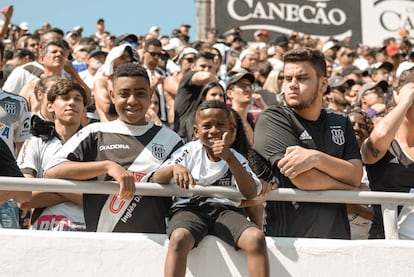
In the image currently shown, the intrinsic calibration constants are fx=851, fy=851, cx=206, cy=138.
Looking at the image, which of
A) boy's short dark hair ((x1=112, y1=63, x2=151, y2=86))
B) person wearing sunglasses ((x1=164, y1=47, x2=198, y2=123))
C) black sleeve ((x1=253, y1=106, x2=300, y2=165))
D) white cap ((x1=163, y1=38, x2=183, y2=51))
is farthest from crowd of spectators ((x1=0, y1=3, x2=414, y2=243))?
white cap ((x1=163, y1=38, x2=183, y2=51))

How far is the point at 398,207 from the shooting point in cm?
547

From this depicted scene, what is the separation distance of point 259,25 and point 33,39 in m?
12.9

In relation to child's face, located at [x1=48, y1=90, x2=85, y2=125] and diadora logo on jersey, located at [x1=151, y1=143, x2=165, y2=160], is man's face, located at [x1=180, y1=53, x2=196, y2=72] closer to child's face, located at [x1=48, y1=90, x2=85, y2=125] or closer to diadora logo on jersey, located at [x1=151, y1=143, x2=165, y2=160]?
child's face, located at [x1=48, y1=90, x2=85, y2=125]

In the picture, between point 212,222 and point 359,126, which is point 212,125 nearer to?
point 212,222

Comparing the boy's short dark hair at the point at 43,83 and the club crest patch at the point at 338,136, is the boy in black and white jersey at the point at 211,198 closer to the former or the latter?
the club crest patch at the point at 338,136

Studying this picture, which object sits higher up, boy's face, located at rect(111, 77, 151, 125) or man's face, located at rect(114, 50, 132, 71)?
man's face, located at rect(114, 50, 132, 71)

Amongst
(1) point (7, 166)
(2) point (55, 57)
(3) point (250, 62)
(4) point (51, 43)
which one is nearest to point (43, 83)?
(2) point (55, 57)

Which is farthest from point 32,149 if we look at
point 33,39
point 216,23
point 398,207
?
point 216,23

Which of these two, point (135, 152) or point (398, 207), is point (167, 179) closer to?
point (135, 152)

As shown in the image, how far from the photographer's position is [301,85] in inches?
205

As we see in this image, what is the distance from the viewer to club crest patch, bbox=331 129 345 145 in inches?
203

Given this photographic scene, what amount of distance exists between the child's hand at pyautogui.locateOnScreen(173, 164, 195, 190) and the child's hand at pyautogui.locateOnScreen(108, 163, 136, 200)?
24 cm

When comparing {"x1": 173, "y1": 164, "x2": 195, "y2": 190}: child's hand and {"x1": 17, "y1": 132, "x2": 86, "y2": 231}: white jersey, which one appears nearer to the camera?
{"x1": 173, "y1": 164, "x2": 195, "y2": 190}: child's hand

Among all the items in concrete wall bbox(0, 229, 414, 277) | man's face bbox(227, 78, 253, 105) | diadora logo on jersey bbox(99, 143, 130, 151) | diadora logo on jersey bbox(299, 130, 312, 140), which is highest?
man's face bbox(227, 78, 253, 105)
